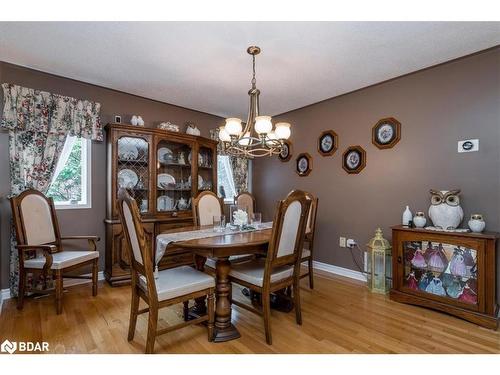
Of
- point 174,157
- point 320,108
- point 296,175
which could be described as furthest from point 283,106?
point 174,157

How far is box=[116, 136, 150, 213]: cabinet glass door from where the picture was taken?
2.91 m

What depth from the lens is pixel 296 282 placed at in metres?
2.00

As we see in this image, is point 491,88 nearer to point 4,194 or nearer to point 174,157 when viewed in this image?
point 174,157

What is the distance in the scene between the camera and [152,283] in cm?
152

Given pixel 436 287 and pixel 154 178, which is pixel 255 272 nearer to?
pixel 436 287

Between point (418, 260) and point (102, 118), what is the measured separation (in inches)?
147

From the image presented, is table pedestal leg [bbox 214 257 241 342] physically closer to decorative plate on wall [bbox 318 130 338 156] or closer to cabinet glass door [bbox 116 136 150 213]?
cabinet glass door [bbox 116 136 150 213]

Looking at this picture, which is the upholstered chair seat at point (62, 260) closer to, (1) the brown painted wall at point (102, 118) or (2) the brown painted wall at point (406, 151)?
(1) the brown painted wall at point (102, 118)

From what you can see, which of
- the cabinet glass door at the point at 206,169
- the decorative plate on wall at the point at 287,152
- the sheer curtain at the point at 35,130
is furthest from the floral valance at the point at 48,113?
the decorative plate on wall at the point at 287,152

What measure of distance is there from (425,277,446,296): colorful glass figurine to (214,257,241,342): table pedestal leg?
5.86 ft

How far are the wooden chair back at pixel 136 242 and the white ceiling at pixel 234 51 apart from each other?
134 centimetres

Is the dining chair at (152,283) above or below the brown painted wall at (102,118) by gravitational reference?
below

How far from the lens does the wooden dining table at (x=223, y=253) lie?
1.72 m

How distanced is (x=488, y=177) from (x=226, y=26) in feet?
8.44
